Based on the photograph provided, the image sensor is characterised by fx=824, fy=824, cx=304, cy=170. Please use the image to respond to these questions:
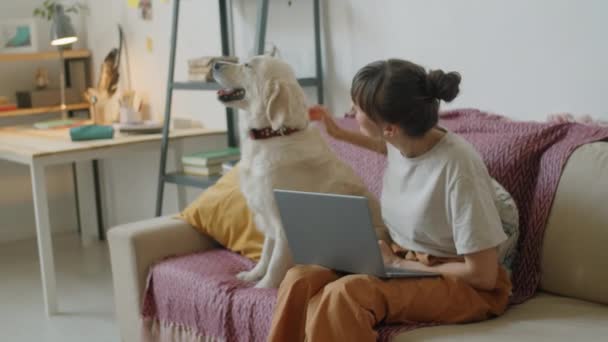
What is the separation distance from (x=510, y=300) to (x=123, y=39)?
314 cm

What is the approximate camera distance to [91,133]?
12.3 ft

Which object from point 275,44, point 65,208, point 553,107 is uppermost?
point 275,44

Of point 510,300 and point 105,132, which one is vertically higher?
point 105,132

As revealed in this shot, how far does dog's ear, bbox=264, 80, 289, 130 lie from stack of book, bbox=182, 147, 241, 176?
136 centimetres

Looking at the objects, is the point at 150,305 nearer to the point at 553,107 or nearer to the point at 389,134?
the point at 389,134

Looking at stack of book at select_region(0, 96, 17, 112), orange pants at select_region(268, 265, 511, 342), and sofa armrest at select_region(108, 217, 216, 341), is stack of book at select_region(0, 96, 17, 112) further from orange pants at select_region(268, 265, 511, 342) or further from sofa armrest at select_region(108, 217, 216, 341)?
orange pants at select_region(268, 265, 511, 342)

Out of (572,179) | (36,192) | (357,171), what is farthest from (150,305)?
(572,179)

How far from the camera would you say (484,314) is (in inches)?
72.4

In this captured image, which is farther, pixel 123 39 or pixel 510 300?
pixel 123 39

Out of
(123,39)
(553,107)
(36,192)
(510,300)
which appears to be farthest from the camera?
(123,39)

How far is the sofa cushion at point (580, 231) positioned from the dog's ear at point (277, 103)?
728mm

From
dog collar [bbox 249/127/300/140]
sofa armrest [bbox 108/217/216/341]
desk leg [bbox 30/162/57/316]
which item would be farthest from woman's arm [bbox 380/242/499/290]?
desk leg [bbox 30/162/57/316]

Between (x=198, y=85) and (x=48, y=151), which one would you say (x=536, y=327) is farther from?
(x=48, y=151)

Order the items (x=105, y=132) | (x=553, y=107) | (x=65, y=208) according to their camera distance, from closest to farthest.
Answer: (x=553, y=107), (x=105, y=132), (x=65, y=208)
